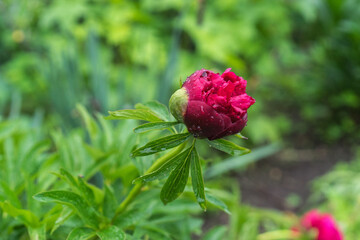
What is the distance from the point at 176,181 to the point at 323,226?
73 cm

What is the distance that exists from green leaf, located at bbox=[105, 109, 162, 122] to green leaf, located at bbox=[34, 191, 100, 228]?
0.36ft

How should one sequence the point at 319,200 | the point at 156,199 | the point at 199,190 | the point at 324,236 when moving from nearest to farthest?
the point at 199,190 → the point at 156,199 → the point at 324,236 → the point at 319,200

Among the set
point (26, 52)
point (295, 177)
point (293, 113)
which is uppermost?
point (26, 52)

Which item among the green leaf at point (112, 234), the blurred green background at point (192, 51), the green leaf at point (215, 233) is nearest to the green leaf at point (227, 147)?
the green leaf at point (112, 234)

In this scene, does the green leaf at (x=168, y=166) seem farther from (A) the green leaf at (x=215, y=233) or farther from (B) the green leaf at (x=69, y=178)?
(A) the green leaf at (x=215, y=233)

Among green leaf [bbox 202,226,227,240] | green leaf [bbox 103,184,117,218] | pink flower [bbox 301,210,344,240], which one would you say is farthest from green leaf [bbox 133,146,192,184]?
pink flower [bbox 301,210,344,240]

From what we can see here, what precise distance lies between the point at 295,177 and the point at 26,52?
187 cm

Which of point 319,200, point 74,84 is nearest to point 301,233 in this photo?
point 74,84

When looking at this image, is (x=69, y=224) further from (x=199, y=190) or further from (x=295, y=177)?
(x=295, y=177)

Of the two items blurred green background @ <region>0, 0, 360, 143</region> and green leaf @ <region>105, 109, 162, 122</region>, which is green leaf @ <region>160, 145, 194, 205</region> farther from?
blurred green background @ <region>0, 0, 360, 143</region>

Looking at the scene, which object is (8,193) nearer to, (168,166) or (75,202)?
(75,202)

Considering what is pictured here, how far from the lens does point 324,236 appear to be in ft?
3.10

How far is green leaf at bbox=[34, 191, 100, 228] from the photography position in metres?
0.39

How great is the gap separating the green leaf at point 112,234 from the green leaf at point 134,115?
130 millimetres
